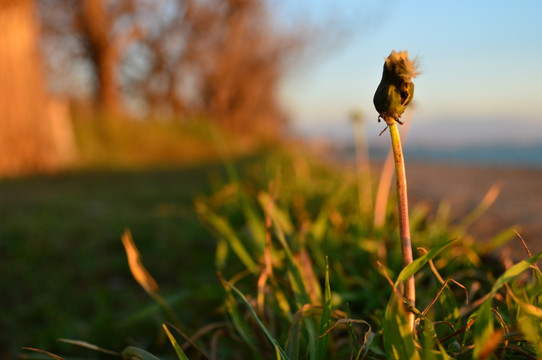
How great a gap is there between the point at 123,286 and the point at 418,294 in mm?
931

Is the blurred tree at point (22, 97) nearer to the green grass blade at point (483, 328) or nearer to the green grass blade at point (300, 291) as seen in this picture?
the green grass blade at point (300, 291)

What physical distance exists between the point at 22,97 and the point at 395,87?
4248 millimetres

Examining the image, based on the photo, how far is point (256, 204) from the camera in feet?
6.98

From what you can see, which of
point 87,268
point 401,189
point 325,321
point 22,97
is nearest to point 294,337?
point 325,321

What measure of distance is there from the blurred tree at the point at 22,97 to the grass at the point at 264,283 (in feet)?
5.79

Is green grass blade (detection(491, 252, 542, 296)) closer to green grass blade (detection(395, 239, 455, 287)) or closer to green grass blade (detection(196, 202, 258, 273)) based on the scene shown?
green grass blade (detection(395, 239, 455, 287))

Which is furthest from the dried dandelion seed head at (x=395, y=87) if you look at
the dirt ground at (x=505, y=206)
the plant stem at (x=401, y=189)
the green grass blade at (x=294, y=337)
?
the dirt ground at (x=505, y=206)

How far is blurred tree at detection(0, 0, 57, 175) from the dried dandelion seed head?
13.4ft

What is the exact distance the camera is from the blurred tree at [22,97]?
12.5ft

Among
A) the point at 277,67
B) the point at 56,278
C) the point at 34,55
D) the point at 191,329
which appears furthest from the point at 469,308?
the point at 277,67

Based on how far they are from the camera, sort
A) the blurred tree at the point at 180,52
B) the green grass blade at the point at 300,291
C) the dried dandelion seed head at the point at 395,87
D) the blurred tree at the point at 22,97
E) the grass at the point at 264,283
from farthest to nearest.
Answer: the blurred tree at the point at 180,52 < the blurred tree at the point at 22,97 < the green grass blade at the point at 300,291 < the grass at the point at 264,283 < the dried dandelion seed head at the point at 395,87

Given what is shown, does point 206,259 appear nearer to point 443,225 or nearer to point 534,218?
point 443,225

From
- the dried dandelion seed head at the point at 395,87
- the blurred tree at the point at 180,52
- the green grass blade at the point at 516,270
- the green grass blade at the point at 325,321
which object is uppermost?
the blurred tree at the point at 180,52

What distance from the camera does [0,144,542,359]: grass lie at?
604 millimetres
